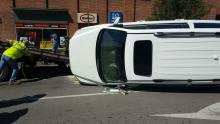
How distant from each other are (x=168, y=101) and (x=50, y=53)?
5.52 m

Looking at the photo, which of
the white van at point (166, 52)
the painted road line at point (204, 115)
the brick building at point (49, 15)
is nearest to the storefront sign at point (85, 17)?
the brick building at point (49, 15)

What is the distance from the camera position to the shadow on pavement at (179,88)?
34.8 ft

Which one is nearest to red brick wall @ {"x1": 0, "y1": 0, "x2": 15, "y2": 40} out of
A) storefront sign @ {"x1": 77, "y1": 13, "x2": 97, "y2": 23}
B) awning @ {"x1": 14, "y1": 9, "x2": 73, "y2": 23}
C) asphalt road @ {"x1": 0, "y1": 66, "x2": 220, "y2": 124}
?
awning @ {"x1": 14, "y1": 9, "x2": 73, "y2": 23}

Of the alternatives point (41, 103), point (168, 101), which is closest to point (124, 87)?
point (168, 101)

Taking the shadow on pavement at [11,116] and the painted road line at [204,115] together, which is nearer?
the shadow on pavement at [11,116]

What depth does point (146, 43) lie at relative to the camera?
9852 mm

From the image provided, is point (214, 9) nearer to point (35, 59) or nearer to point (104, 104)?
point (35, 59)

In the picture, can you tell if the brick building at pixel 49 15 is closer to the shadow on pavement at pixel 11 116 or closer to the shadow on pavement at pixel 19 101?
the shadow on pavement at pixel 19 101

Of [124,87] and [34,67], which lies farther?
[34,67]

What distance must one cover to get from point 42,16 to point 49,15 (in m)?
0.47

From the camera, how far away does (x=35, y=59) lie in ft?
43.7

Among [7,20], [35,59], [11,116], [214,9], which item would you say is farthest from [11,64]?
[214,9]

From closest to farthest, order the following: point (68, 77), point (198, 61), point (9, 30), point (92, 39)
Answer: point (198, 61) → point (92, 39) → point (68, 77) → point (9, 30)

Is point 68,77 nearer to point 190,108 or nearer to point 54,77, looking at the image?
point 54,77
